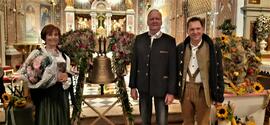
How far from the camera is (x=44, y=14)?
54.0 feet

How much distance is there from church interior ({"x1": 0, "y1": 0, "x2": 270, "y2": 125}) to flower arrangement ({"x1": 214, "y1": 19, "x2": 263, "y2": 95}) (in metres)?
0.02

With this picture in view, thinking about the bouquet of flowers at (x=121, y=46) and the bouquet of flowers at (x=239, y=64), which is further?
the bouquet of flowers at (x=239, y=64)

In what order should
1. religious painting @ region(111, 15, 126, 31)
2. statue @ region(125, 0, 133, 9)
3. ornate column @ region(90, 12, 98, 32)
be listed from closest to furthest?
ornate column @ region(90, 12, 98, 32) → statue @ region(125, 0, 133, 9) → religious painting @ region(111, 15, 126, 31)

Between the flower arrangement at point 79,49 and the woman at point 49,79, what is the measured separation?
0.31 meters

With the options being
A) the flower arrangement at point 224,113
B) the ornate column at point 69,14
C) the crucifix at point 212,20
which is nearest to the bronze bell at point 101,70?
the flower arrangement at point 224,113

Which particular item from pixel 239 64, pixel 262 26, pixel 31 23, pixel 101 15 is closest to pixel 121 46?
pixel 239 64

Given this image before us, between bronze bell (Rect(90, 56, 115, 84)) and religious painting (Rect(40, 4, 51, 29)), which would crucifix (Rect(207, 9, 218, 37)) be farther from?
religious painting (Rect(40, 4, 51, 29))

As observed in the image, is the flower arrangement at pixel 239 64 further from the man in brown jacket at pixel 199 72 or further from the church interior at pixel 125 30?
the man in brown jacket at pixel 199 72

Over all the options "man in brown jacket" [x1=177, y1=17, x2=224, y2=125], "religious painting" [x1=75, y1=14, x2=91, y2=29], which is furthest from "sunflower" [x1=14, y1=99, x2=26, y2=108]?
"religious painting" [x1=75, y1=14, x2=91, y2=29]

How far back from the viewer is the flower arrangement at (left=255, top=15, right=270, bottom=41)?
638 cm

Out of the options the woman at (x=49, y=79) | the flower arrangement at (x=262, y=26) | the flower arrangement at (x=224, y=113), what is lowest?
the flower arrangement at (x=224, y=113)

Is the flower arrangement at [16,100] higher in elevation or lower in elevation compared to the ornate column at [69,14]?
lower

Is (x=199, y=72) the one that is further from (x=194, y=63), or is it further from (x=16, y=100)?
(x=16, y=100)

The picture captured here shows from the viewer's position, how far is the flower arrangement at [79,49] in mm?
2779
